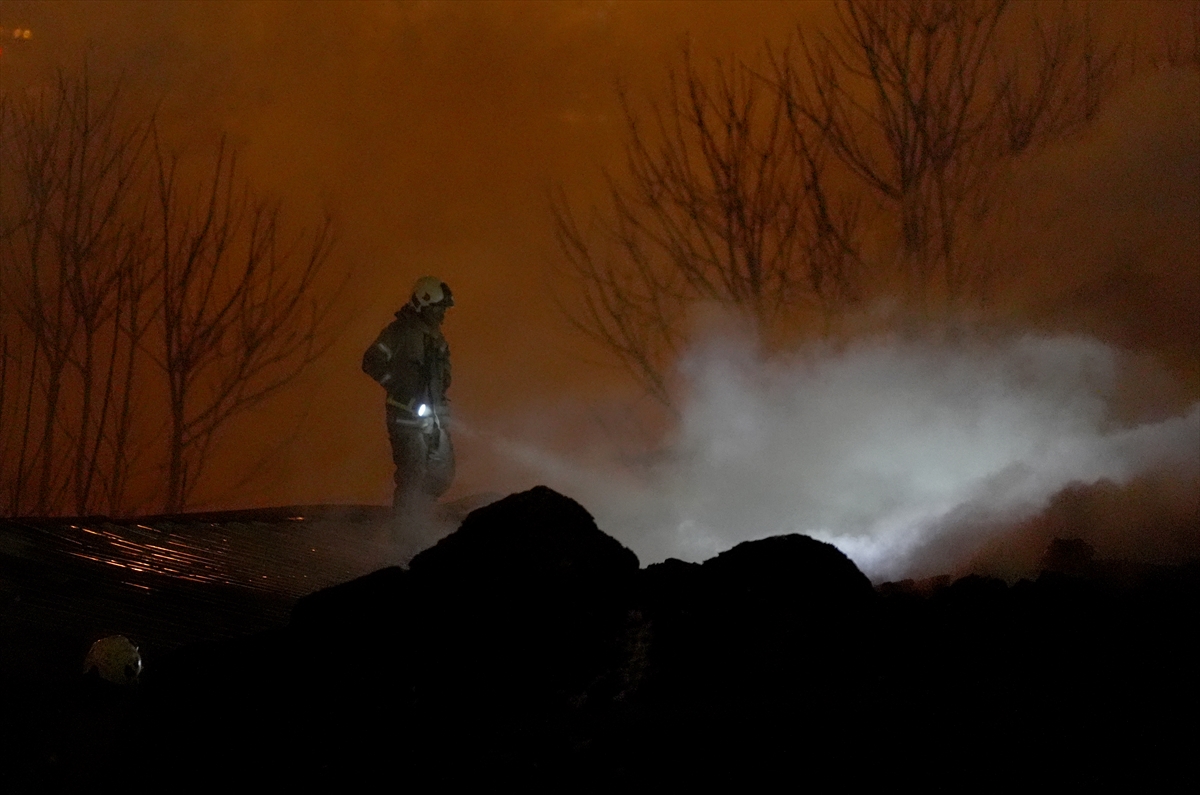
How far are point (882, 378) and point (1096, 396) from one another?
177 cm

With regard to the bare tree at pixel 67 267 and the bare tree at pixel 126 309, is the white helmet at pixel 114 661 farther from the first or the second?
the bare tree at pixel 67 267

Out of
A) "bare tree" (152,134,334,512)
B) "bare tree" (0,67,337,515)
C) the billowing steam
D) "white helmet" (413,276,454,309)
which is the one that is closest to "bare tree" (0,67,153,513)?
"bare tree" (0,67,337,515)

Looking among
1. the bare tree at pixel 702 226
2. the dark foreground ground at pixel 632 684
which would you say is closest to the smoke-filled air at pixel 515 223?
the bare tree at pixel 702 226

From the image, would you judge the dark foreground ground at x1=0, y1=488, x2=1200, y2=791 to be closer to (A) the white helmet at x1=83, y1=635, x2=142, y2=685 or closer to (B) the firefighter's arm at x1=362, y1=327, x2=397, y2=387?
(A) the white helmet at x1=83, y1=635, x2=142, y2=685

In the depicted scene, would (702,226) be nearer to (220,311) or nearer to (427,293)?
(427,293)

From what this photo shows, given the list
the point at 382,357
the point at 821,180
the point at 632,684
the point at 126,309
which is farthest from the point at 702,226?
the point at 632,684

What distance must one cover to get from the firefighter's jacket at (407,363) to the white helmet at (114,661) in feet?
10.5

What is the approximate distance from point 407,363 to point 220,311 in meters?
3.83

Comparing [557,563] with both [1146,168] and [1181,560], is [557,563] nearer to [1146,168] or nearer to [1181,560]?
[1181,560]

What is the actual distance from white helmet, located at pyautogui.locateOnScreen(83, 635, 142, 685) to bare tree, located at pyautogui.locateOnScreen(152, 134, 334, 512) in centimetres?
610

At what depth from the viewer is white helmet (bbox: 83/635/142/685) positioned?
4.91 m

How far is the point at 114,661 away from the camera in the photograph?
4.95 m

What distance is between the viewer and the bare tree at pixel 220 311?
→ 10898mm

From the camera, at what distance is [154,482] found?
10891mm
